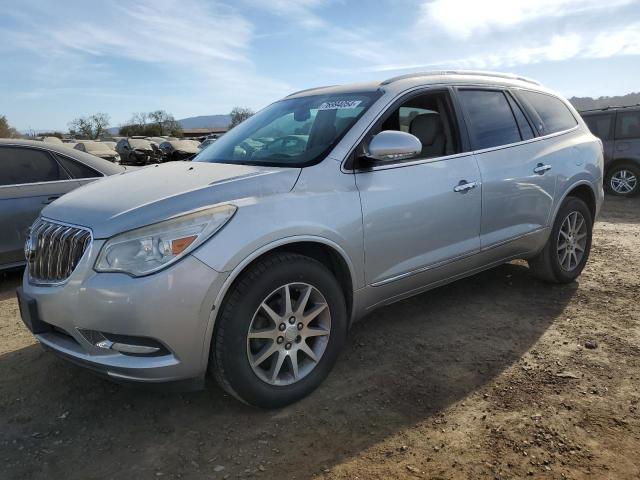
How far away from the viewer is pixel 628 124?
1071cm

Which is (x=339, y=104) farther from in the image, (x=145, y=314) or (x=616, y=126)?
(x=616, y=126)

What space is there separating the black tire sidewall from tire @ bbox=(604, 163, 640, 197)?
7.02 metres

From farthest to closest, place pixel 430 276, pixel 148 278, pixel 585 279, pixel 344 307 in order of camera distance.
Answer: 1. pixel 585 279
2. pixel 430 276
3. pixel 344 307
4. pixel 148 278

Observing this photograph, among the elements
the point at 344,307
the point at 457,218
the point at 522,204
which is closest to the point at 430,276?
the point at 457,218

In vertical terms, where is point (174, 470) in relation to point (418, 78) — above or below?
below

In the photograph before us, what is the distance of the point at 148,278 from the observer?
2404 mm

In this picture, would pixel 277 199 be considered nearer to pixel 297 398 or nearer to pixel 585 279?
Result: pixel 297 398

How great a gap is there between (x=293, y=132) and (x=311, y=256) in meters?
1.03

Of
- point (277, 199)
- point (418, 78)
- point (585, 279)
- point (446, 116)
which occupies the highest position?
point (418, 78)

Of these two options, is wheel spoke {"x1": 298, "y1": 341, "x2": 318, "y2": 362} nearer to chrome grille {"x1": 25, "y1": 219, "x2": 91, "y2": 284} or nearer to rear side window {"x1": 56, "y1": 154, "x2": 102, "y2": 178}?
chrome grille {"x1": 25, "y1": 219, "x2": 91, "y2": 284}

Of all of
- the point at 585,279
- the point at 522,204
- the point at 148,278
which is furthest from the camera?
the point at 585,279

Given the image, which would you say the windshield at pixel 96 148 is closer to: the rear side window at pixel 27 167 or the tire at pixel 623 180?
the rear side window at pixel 27 167

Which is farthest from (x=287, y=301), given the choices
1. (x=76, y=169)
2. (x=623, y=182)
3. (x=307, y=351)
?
(x=623, y=182)

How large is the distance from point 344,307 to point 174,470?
123cm
